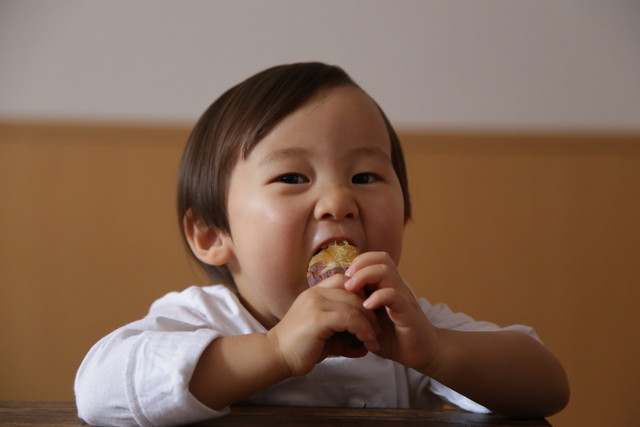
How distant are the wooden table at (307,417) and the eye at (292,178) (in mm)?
250

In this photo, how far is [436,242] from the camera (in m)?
1.74

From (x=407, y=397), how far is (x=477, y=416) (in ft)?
0.57

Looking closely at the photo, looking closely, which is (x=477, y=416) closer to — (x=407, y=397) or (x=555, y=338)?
(x=407, y=397)

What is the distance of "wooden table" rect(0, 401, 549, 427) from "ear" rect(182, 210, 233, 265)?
0.26m

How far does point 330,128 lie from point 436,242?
1061 millimetres

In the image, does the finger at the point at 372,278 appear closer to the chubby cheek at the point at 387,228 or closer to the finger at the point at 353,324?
the finger at the point at 353,324

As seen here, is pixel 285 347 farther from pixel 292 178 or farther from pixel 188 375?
pixel 292 178

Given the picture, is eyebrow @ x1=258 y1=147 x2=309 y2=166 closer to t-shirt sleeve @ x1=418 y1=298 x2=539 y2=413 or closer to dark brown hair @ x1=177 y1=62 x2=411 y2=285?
dark brown hair @ x1=177 y1=62 x2=411 y2=285

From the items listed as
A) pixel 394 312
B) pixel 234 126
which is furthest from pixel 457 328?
pixel 234 126

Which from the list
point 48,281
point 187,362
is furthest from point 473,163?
point 187,362

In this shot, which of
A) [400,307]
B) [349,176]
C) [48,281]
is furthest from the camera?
[48,281]

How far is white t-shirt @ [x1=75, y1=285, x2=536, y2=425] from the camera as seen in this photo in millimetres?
552

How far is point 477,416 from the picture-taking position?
2.01 feet

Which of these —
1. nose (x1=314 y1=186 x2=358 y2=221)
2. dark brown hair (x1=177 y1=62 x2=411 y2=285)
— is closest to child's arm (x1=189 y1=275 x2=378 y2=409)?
nose (x1=314 y1=186 x2=358 y2=221)
